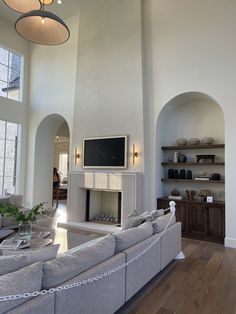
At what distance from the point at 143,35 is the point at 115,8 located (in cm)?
120

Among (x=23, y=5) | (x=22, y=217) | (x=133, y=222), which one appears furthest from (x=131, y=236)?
(x=23, y=5)

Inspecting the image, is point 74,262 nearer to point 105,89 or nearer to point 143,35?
point 105,89

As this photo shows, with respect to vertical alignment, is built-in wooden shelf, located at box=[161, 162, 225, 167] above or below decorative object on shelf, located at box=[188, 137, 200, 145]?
below

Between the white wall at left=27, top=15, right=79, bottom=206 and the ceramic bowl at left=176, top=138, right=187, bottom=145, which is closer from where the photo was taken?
the ceramic bowl at left=176, top=138, right=187, bottom=145

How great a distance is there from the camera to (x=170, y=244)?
3652mm

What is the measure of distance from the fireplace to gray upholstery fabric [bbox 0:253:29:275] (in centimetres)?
467

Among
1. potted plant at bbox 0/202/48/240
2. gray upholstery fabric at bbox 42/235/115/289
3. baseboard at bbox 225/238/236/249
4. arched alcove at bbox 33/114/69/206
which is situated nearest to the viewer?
gray upholstery fabric at bbox 42/235/115/289

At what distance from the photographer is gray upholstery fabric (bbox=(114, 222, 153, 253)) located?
260 cm

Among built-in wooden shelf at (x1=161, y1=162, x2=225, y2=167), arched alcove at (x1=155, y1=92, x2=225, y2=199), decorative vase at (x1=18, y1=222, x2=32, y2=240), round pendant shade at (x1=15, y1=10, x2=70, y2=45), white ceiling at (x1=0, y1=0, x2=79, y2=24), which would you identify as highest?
white ceiling at (x1=0, y1=0, x2=79, y2=24)

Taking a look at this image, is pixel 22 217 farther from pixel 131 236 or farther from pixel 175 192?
pixel 175 192

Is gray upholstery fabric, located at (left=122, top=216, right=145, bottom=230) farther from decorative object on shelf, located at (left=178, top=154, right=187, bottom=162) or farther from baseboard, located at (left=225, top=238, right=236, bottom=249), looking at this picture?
decorative object on shelf, located at (left=178, top=154, right=187, bottom=162)

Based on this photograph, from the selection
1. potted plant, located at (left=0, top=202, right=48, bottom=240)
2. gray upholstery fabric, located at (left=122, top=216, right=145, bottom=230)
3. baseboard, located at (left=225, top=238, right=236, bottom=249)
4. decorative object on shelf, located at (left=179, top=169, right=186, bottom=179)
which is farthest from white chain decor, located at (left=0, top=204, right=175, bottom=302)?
decorative object on shelf, located at (left=179, top=169, right=186, bottom=179)

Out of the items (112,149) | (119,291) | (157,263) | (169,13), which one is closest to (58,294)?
(119,291)

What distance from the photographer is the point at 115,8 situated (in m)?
6.30
